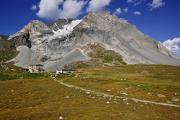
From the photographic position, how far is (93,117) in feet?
217

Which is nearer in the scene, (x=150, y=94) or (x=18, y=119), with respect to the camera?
(x=18, y=119)

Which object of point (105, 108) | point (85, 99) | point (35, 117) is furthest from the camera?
point (85, 99)

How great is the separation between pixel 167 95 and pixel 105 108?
3621 cm

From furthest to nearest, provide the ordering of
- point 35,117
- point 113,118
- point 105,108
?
point 105,108 < point 35,117 < point 113,118

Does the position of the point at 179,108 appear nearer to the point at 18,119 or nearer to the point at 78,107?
the point at 78,107

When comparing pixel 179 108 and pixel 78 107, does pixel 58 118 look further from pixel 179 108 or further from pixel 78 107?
pixel 179 108

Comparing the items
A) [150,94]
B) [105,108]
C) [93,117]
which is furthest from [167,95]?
[93,117]

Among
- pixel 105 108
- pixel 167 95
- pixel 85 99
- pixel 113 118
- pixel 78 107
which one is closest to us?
pixel 113 118

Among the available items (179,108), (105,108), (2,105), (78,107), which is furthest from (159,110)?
(2,105)

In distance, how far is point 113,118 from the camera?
6350 cm

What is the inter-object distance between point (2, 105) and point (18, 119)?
3077cm

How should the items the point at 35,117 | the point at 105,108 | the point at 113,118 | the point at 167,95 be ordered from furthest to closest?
the point at 167,95 → the point at 105,108 → the point at 35,117 → the point at 113,118

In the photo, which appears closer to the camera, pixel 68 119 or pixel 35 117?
pixel 68 119

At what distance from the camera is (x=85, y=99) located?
315 feet
